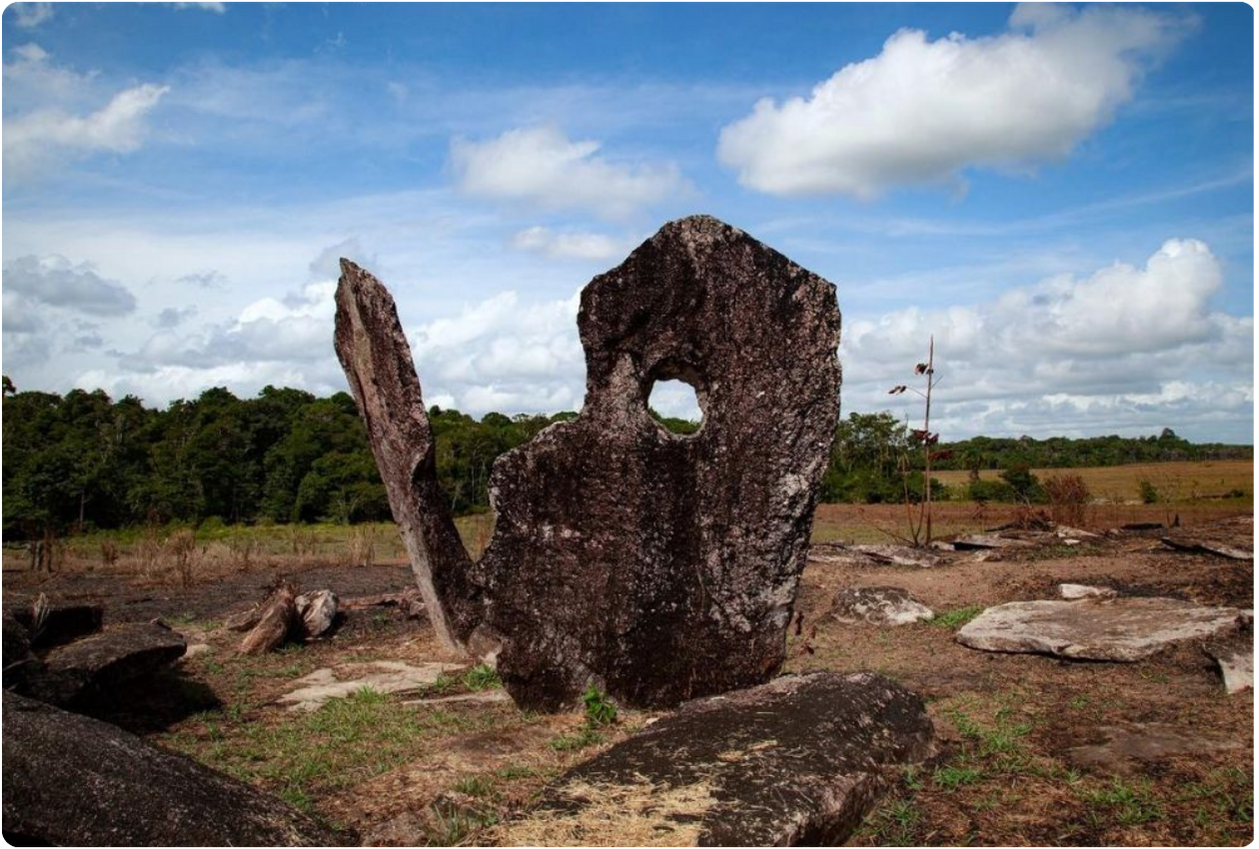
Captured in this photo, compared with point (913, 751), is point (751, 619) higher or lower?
higher

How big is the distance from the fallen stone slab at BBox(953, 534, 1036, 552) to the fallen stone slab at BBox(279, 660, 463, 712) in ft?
31.4

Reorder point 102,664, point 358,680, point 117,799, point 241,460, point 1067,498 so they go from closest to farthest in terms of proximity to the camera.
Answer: point 117,799 → point 102,664 → point 358,680 → point 1067,498 → point 241,460

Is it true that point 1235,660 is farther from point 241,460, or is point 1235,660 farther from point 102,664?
point 241,460

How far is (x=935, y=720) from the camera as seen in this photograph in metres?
6.34

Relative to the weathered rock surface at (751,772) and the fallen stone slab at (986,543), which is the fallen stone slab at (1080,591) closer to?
the fallen stone slab at (986,543)

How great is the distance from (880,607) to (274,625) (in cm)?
621

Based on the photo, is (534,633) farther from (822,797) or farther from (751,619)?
(822,797)

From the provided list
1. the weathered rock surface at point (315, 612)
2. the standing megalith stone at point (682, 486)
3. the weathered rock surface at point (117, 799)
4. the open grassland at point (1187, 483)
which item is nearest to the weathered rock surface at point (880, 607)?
the standing megalith stone at point (682, 486)

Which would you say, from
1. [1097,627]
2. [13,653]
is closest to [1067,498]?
[1097,627]

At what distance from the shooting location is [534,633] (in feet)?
23.4

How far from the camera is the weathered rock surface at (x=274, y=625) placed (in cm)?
984

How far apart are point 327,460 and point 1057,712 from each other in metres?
25.7

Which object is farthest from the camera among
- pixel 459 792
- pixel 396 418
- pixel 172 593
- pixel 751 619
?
pixel 172 593

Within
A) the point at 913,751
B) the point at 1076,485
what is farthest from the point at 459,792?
the point at 1076,485
